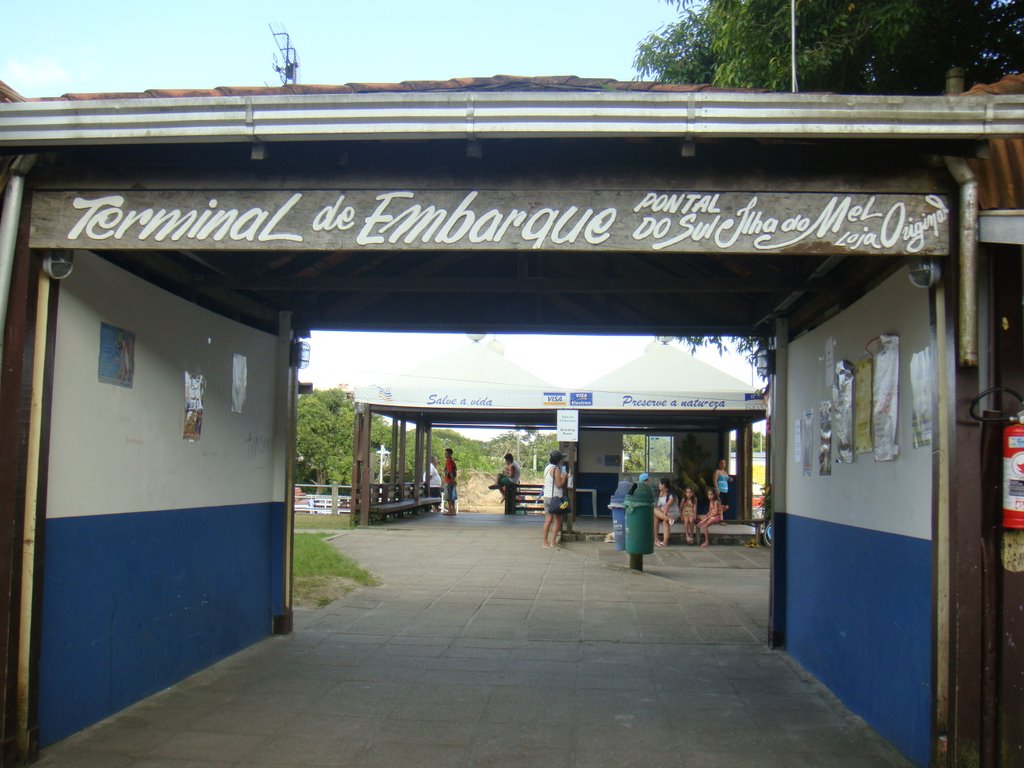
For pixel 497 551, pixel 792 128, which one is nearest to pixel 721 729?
pixel 792 128

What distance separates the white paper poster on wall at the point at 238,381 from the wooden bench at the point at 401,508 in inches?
510

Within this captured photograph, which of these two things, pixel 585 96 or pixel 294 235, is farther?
pixel 294 235

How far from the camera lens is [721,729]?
6.14 m

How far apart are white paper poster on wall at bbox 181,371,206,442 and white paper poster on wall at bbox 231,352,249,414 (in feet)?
1.99

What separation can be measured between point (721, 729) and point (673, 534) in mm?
13366

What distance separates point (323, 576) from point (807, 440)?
6277mm

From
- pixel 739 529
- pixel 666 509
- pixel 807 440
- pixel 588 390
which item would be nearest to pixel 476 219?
pixel 807 440

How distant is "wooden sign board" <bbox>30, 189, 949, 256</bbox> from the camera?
16.6ft

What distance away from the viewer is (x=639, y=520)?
45.2ft

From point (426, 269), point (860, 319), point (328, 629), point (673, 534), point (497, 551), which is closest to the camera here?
point (860, 319)

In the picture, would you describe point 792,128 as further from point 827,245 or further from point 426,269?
point 426,269

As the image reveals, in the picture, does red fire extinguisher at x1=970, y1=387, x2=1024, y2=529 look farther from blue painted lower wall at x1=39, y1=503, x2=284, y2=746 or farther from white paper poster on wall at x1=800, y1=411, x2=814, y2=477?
blue painted lower wall at x1=39, y1=503, x2=284, y2=746

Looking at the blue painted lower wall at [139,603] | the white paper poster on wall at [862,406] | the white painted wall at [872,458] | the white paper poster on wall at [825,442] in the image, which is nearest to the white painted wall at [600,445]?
the white painted wall at [872,458]

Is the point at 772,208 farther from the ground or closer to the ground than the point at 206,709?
farther from the ground
